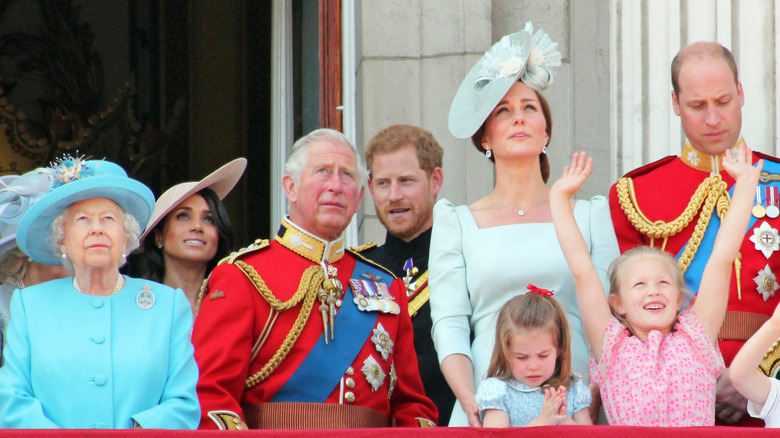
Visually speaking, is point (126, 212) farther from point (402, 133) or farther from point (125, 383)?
point (402, 133)

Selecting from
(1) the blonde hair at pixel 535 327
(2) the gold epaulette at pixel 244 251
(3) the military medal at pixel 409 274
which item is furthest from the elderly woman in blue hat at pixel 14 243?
(1) the blonde hair at pixel 535 327

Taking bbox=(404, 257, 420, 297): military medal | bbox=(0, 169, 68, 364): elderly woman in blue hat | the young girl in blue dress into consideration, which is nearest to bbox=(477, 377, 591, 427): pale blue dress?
the young girl in blue dress

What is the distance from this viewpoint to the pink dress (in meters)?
3.57

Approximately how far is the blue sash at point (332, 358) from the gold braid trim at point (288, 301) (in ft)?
0.22

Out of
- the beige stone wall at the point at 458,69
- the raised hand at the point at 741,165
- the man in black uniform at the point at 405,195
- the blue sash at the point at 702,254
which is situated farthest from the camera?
the beige stone wall at the point at 458,69

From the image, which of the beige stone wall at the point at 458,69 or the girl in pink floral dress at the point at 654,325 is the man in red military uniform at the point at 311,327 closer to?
the girl in pink floral dress at the point at 654,325

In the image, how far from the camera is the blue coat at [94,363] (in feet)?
11.5

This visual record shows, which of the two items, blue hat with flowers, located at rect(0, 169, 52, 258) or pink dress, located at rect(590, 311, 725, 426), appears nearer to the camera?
pink dress, located at rect(590, 311, 725, 426)

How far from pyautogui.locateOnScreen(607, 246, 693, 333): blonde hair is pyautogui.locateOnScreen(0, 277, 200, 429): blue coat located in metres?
1.18

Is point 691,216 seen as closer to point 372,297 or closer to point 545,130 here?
point 545,130

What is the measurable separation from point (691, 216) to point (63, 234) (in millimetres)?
1863

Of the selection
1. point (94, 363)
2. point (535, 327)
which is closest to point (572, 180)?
point (535, 327)

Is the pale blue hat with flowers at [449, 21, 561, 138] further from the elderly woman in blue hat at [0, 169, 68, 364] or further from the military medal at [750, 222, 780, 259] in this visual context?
the elderly woman in blue hat at [0, 169, 68, 364]

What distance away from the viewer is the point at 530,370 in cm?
368
